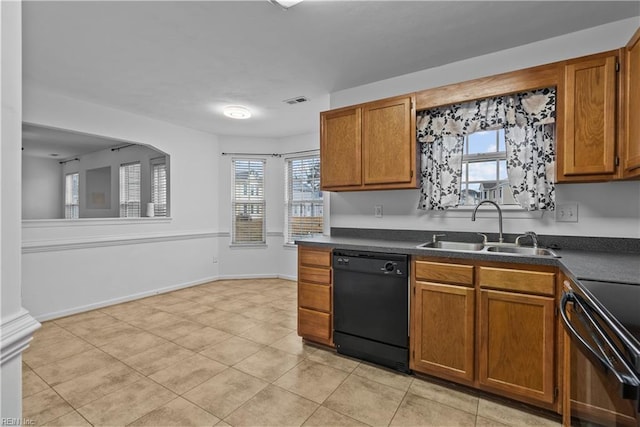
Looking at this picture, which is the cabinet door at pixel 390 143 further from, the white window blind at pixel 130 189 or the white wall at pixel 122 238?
the white window blind at pixel 130 189

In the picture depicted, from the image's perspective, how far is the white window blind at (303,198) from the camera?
17.2 feet

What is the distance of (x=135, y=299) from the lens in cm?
422

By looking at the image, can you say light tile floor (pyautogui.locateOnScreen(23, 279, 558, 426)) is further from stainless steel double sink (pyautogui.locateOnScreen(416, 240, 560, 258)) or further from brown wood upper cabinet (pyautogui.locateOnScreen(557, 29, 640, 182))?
brown wood upper cabinet (pyautogui.locateOnScreen(557, 29, 640, 182))

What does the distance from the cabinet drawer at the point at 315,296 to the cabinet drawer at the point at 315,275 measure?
0.15 feet

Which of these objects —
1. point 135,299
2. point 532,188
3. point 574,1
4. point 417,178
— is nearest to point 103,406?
point 135,299

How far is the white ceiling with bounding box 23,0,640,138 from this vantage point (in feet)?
6.66

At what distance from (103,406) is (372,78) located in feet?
11.1

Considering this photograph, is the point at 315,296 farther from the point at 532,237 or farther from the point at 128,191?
the point at 128,191

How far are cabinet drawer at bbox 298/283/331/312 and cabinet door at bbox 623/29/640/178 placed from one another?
2200 millimetres

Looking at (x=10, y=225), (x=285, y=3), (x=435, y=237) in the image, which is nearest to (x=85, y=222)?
(x=285, y=3)

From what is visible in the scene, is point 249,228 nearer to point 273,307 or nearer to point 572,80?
point 273,307

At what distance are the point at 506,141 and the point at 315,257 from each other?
6.08ft

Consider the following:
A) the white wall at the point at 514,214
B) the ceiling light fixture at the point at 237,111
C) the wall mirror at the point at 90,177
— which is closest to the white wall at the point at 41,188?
the wall mirror at the point at 90,177

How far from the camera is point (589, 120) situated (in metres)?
2.02
